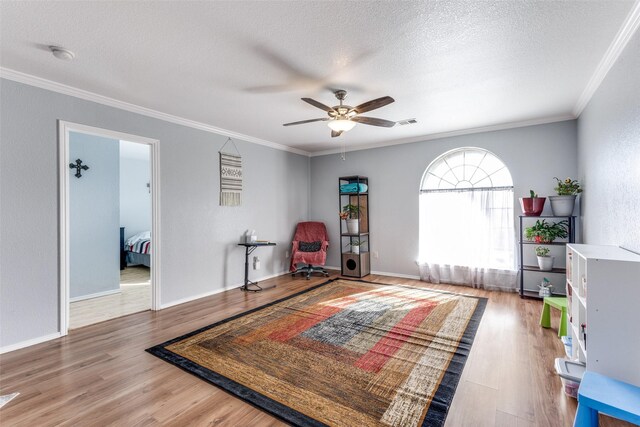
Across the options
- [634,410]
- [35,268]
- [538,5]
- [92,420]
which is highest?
[538,5]

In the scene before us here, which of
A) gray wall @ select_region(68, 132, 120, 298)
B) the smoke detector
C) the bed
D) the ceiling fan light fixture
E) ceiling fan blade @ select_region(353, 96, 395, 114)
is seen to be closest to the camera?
the smoke detector

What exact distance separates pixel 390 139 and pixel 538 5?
3.38 meters

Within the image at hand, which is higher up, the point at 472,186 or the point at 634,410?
the point at 472,186

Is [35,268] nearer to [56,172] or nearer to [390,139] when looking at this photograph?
[56,172]

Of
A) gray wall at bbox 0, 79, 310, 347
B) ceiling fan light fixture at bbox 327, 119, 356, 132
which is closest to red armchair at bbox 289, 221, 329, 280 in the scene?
gray wall at bbox 0, 79, 310, 347

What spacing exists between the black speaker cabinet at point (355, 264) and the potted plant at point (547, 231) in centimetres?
251

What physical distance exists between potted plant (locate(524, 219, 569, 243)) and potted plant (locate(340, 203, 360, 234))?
2556mm

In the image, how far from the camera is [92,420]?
1.73 m

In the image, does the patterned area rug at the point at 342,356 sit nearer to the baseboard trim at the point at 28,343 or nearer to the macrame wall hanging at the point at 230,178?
the baseboard trim at the point at 28,343

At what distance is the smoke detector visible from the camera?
2.22 meters

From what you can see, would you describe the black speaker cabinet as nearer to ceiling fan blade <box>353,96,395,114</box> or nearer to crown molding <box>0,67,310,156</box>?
crown molding <box>0,67,310,156</box>

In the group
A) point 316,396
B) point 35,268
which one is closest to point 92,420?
point 316,396

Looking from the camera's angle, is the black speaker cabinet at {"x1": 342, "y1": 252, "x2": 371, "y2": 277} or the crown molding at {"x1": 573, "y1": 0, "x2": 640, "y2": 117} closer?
the crown molding at {"x1": 573, "y1": 0, "x2": 640, "y2": 117}

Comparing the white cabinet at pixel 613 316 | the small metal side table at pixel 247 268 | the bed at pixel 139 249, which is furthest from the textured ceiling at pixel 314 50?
the bed at pixel 139 249
